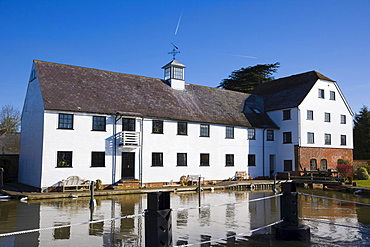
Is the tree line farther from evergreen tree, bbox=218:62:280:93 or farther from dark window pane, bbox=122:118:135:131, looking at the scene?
dark window pane, bbox=122:118:135:131

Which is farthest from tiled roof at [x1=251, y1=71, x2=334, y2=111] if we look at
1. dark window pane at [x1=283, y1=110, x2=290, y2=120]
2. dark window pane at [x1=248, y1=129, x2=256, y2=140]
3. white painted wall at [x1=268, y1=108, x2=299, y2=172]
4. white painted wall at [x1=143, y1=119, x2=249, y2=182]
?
white painted wall at [x1=143, y1=119, x2=249, y2=182]

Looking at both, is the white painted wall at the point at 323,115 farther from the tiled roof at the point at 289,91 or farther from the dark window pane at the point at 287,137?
the dark window pane at the point at 287,137

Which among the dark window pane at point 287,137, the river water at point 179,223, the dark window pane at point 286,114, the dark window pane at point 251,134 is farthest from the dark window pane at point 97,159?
the dark window pane at point 286,114

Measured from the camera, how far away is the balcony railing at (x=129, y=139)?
24484 mm

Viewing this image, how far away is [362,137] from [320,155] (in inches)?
667

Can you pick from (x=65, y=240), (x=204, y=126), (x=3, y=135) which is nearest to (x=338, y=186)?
(x=204, y=126)

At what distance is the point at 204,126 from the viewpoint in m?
29.8

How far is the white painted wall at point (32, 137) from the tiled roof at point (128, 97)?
145 cm

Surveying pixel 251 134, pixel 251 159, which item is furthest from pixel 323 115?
pixel 251 159

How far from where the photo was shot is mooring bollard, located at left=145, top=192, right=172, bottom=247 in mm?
4457

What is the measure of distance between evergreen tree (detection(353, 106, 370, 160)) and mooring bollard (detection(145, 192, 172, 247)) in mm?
48301

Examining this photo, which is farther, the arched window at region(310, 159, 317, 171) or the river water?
the arched window at region(310, 159, 317, 171)

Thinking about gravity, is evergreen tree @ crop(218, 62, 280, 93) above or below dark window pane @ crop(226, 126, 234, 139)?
above

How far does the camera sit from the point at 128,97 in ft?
89.9
